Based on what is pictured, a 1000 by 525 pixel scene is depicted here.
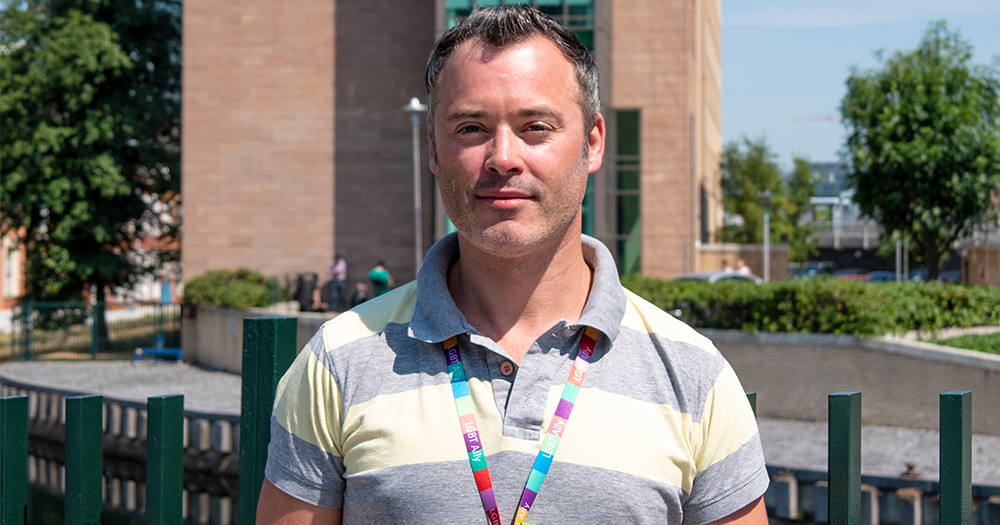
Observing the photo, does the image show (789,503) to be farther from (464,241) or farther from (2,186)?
(2,186)

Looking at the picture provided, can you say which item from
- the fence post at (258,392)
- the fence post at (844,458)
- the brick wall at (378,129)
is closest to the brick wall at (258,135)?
the brick wall at (378,129)

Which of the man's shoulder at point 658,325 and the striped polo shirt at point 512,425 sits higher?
the man's shoulder at point 658,325

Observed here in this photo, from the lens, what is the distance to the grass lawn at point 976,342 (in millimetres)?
14984

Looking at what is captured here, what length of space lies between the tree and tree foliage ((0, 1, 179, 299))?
22279mm

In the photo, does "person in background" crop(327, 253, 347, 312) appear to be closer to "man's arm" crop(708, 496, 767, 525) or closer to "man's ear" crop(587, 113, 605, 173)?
"man's ear" crop(587, 113, 605, 173)

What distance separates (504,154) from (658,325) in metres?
0.45

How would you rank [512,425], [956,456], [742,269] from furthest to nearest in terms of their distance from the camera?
[742,269]
[956,456]
[512,425]

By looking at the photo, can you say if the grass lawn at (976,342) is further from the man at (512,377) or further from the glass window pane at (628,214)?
the glass window pane at (628,214)

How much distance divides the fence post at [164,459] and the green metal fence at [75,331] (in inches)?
1159

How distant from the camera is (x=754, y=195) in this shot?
45.8 metres

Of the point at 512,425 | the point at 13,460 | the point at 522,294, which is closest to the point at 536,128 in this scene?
the point at 522,294

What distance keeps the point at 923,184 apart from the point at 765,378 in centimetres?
1156


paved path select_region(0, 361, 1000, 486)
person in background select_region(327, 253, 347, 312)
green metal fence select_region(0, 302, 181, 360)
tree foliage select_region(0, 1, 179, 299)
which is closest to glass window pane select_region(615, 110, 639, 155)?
person in background select_region(327, 253, 347, 312)

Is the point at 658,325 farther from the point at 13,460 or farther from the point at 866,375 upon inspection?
the point at 866,375
